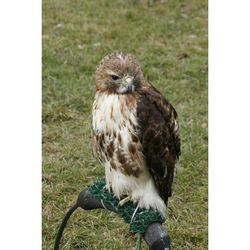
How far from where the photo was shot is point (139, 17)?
18.2ft

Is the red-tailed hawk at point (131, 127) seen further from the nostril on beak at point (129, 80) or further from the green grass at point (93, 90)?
the green grass at point (93, 90)

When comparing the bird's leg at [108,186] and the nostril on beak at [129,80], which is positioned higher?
the nostril on beak at [129,80]

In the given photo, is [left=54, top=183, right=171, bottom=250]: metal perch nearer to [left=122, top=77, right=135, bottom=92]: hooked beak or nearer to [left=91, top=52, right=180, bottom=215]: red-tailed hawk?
[left=91, top=52, right=180, bottom=215]: red-tailed hawk

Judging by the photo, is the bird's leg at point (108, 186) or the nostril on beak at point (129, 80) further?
the bird's leg at point (108, 186)

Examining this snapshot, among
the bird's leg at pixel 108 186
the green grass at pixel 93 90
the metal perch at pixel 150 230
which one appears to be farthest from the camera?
the green grass at pixel 93 90

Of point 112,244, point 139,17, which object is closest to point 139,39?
point 139,17

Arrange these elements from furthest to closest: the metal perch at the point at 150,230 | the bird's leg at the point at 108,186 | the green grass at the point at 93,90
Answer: the green grass at the point at 93,90
the bird's leg at the point at 108,186
the metal perch at the point at 150,230

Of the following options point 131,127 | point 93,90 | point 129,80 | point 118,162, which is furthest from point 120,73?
point 93,90

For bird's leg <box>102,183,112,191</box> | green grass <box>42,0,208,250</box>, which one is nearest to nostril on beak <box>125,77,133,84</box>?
bird's leg <box>102,183,112,191</box>

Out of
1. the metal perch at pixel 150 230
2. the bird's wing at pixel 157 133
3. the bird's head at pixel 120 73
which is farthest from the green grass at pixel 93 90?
the bird's head at pixel 120 73

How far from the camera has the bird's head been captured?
6.86ft

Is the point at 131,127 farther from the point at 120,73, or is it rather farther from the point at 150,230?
the point at 150,230

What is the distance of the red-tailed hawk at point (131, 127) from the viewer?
2.13 meters

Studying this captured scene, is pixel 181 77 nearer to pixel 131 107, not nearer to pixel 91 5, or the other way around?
pixel 91 5
